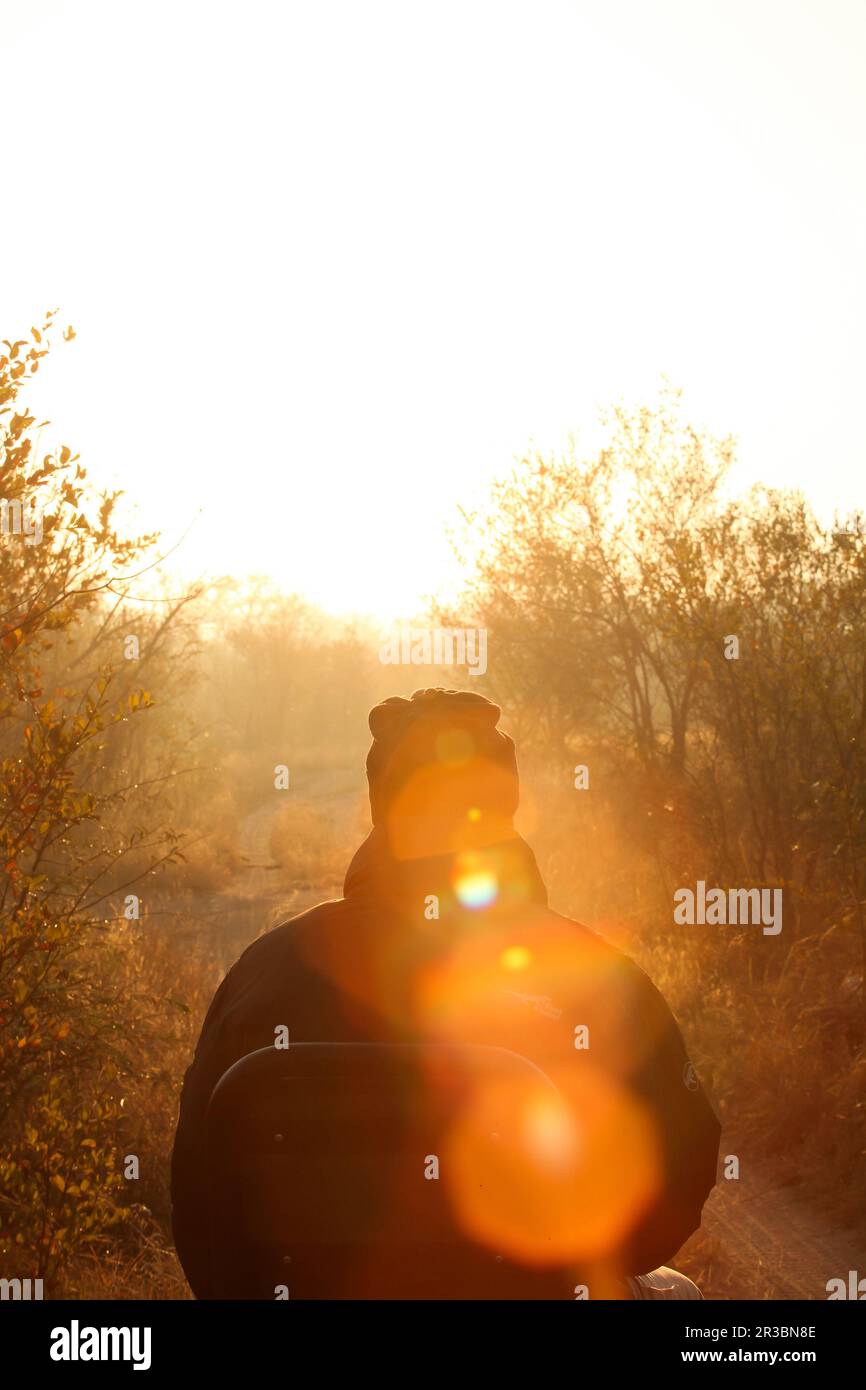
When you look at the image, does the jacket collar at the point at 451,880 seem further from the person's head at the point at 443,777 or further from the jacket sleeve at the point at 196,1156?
the jacket sleeve at the point at 196,1156

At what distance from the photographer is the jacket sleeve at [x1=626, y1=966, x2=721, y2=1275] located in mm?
2174

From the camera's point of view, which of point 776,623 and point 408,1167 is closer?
point 408,1167

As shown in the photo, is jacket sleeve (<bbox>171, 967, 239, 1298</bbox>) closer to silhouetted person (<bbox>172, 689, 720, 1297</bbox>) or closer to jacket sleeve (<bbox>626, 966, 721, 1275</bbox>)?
silhouetted person (<bbox>172, 689, 720, 1297</bbox>)

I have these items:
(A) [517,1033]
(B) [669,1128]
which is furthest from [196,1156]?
(B) [669,1128]

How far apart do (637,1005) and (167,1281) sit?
11.2 ft

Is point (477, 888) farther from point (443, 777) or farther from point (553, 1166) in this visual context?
point (553, 1166)

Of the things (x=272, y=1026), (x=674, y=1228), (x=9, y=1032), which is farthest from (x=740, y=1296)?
(x=272, y=1026)

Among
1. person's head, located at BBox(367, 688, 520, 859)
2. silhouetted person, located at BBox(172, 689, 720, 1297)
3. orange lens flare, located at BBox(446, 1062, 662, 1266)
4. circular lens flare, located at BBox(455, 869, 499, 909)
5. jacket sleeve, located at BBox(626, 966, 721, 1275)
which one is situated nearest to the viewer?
orange lens flare, located at BBox(446, 1062, 662, 1266)

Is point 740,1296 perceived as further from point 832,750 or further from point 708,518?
point 708,518

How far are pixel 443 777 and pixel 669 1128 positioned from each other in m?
0.76

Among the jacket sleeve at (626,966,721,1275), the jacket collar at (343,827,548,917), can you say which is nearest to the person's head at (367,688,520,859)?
the jacket collar at (343,827,548,917)

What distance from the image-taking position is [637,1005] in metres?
2.17

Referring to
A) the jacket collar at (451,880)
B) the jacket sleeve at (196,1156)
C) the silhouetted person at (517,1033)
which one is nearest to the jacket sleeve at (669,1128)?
the silhouetted person at (517,1033)

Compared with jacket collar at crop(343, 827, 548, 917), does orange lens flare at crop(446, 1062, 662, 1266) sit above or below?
below
